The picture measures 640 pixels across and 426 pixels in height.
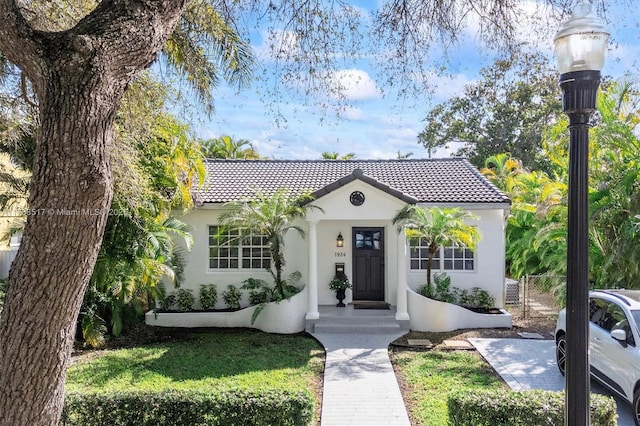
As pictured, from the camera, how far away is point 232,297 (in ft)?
46.9

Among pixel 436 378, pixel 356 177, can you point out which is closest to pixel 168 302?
pixel 356 177

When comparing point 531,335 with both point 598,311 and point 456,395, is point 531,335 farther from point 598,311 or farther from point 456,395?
point 456,395

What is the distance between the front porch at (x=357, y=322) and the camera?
12.6 m

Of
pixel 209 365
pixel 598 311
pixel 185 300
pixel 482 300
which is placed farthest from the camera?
pixel 185 300

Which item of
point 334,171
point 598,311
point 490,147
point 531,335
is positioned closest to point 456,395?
point 598,311

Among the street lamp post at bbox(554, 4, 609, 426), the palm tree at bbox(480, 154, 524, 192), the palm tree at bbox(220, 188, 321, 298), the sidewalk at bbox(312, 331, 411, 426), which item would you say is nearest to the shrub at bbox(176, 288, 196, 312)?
the palm tree at bbox(220, 188, 321, 298)

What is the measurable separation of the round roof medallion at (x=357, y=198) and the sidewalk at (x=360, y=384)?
3746mm

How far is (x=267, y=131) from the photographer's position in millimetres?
5801

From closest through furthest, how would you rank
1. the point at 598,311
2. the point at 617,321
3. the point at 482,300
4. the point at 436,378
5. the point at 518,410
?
the point at 518,410, the point at 617,321, the point at 598,311, the point at 436,378, the point at 482,300

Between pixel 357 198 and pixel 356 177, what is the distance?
639 millimetres

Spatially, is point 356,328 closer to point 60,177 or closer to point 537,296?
point 537,296

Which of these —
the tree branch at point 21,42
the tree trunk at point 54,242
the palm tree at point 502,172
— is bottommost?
the tree trunk at point 54,242

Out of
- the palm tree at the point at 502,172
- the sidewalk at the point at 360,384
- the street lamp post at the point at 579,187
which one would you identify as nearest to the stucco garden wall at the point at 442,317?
the sidewalk at the point at 360,384

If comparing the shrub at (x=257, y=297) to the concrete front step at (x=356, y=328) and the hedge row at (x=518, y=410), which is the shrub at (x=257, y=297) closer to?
the concrete front step at (x=356, y=328)
